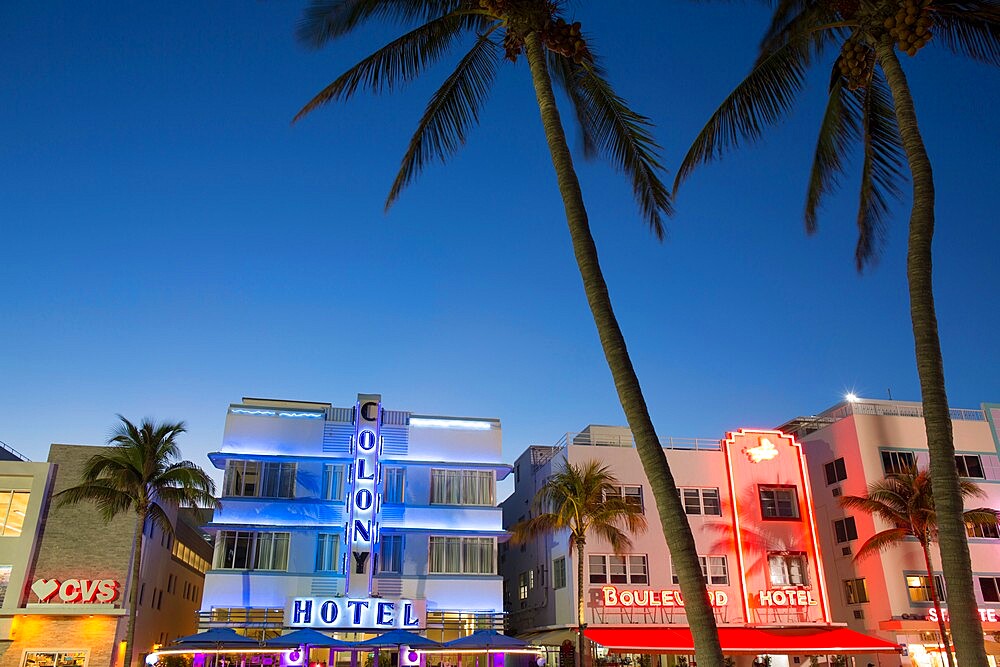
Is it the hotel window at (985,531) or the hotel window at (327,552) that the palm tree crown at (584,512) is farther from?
the hotel window at (985,531)

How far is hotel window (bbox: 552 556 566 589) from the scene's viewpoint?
→ 40375 mm

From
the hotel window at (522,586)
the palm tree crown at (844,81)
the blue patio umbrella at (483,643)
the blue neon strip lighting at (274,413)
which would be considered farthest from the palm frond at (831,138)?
the hotel window at (522,586)

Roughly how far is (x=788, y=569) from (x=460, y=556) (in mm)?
16692

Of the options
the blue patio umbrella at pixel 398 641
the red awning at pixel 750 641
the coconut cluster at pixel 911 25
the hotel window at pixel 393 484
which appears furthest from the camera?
the hotel window at pixel 393 484

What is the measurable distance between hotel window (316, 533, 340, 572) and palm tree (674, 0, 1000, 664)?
89.3ft

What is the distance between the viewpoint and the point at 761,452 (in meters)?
43.0

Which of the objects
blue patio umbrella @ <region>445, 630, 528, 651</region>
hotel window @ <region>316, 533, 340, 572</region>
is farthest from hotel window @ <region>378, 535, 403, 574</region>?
blue patio umbrella @ <region>445, 630, 528, 651</region>

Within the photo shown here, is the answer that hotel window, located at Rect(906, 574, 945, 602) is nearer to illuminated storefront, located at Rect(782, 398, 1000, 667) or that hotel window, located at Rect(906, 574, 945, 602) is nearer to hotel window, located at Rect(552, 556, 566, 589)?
illuminated storefront, located at Rect(782, 398, 1000, 667)

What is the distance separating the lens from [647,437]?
33.4 feet

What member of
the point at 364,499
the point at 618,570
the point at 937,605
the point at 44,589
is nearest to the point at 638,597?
the point at 618,570

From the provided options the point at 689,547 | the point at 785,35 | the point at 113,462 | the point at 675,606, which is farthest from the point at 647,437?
the point at 675,606

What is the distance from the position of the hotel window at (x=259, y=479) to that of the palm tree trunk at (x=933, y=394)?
31506 millimetres

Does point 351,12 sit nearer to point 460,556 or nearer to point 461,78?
point 461,78

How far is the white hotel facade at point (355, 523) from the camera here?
117 feet
